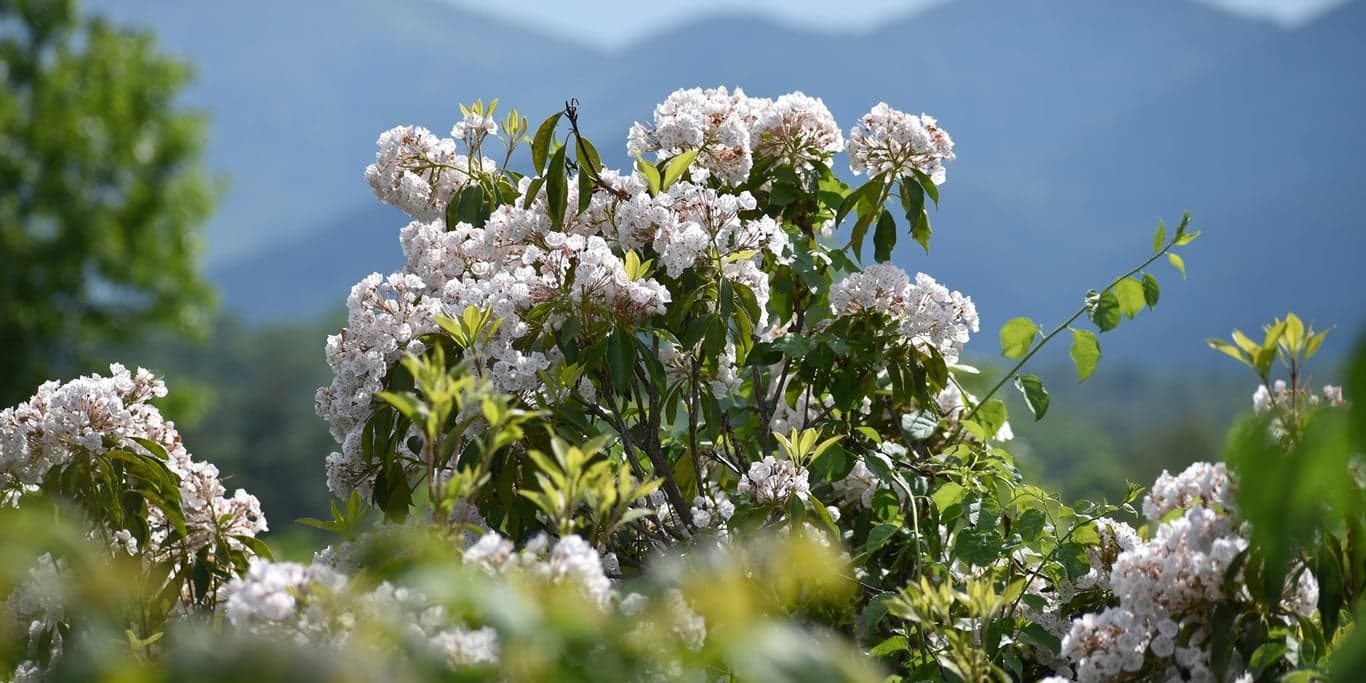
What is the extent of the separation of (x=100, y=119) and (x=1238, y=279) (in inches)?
7748

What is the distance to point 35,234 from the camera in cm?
2655

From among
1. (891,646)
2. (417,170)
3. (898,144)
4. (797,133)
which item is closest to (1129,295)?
(898,144)

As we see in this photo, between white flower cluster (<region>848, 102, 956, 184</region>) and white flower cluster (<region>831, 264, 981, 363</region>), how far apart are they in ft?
0.93

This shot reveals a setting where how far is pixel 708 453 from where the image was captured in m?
3.17

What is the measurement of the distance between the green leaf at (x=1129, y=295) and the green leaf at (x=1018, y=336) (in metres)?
0.22

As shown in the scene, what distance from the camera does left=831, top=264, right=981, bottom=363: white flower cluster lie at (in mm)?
2963

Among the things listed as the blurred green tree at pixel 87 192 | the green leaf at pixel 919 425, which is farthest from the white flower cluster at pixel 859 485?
the blurred green tree at pixel 87 192

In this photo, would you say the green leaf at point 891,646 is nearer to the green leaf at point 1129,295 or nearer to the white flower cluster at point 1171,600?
the white flower cluster at point 1171,600

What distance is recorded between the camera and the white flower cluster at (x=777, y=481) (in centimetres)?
268

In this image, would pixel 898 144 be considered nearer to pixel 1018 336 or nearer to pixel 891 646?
pixel 1018 336

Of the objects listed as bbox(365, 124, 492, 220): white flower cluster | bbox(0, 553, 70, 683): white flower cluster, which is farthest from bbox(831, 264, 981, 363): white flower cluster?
bbox(0, 553, 70, 683): white flower cluster

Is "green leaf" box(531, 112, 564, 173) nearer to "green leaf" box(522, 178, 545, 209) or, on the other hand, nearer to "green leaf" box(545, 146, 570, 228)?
"green leaf" box(522, 178, 545, 209)

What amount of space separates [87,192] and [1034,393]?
2789 centimetres

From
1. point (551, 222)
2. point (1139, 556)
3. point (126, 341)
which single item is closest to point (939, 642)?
point (1139, 556)
